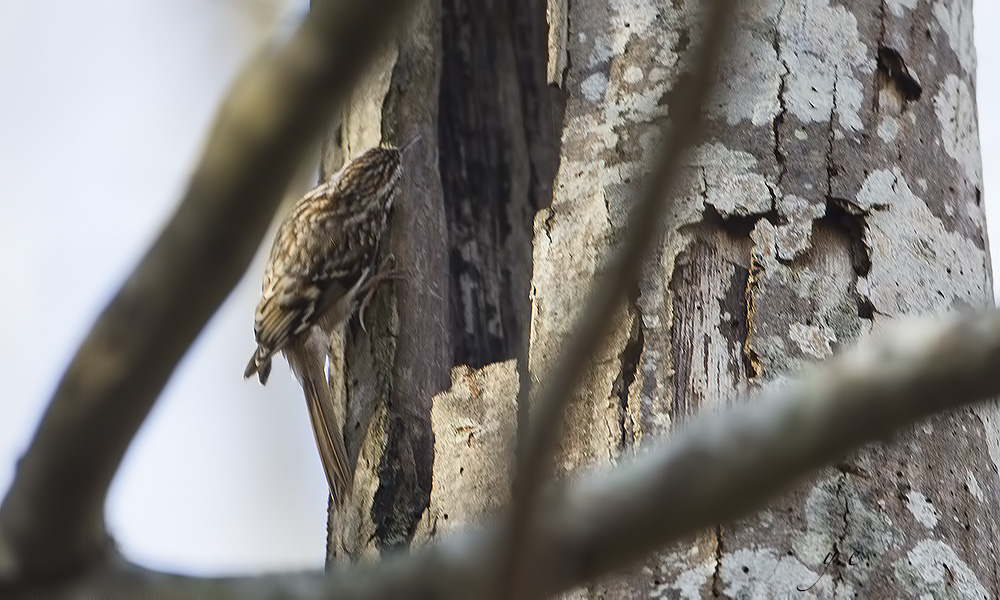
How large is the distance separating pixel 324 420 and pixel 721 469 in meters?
3.07

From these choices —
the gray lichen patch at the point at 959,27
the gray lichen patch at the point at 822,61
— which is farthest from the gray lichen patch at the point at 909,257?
the gray lichen patch at the point at 959,27

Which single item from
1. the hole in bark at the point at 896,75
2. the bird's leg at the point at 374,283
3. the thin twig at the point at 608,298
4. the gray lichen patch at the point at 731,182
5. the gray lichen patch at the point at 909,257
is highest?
the thin twig at the point at 608,298

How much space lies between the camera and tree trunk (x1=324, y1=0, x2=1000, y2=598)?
228 centimetres

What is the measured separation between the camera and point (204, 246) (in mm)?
1046

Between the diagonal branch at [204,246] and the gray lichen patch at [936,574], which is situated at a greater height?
the diagonal branch at [204,246]

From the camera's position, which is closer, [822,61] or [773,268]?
[773,268]

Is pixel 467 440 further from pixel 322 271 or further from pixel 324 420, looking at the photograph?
pixel 322 271

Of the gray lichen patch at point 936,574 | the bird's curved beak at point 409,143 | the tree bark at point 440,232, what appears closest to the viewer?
the gray lichen patch at point 936,574

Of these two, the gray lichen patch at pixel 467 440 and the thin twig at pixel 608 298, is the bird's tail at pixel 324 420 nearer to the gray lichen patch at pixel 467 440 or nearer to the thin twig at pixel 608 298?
the gray lichen patch at pixel 467 440

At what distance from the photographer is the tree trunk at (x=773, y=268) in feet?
7.49

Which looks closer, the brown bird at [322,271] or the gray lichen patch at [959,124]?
the gray lichen patch at [959,124]

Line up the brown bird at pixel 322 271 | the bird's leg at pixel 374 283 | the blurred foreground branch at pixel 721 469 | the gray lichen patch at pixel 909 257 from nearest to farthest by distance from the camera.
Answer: the blurred foreground branch at pixel 721 469 → the gray lichen patch at pixel 909 257 → the bird's leg at pixel 374 283 → the brown bird at pixel 322 271

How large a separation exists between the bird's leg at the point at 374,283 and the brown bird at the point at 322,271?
0.5 inches

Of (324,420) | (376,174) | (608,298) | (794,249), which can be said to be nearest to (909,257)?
(794,249)
